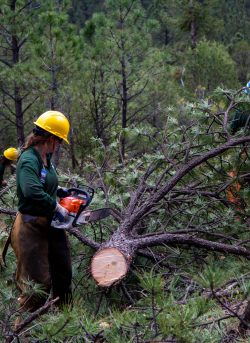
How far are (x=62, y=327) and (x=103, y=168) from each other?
132 inches

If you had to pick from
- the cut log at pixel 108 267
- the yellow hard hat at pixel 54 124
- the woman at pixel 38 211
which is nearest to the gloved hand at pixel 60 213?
the woman at pixel 38 211

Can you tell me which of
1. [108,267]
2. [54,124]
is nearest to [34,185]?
[54,124]

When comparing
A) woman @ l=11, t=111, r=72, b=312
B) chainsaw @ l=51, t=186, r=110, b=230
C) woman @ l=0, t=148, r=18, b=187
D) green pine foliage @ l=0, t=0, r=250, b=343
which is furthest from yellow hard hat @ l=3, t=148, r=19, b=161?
green pine foliage @ l=0, t=0, r=250, b=343

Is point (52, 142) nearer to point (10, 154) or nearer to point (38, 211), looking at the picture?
point (10, 154)

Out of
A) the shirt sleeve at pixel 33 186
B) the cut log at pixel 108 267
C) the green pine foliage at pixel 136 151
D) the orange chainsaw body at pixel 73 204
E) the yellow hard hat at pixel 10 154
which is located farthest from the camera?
the yellow hard hat at pixel 10 154

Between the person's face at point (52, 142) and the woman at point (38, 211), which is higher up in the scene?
the person's face at point (52, 142)

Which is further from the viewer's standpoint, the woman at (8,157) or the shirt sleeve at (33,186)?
the woman at (8,157)

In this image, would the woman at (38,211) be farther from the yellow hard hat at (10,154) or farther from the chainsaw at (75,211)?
the yellow hard hat at (10,154)

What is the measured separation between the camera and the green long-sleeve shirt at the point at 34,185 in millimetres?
3486

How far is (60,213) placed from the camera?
364 centimetres

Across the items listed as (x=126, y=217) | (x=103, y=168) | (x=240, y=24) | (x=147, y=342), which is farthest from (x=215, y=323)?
(x=240, y=24)

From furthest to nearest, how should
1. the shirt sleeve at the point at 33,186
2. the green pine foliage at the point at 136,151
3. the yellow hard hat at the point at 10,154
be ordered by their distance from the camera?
the yellow hard hat at the point at 10,154 → the shirt sleeve at the point at 33,186 → the green pine foliage at the point at 136,151

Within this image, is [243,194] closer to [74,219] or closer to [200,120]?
[200,120]

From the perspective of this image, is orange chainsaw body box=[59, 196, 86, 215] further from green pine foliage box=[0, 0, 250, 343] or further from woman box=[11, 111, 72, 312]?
green pine foliage box=[0, 0, 250, 343]
